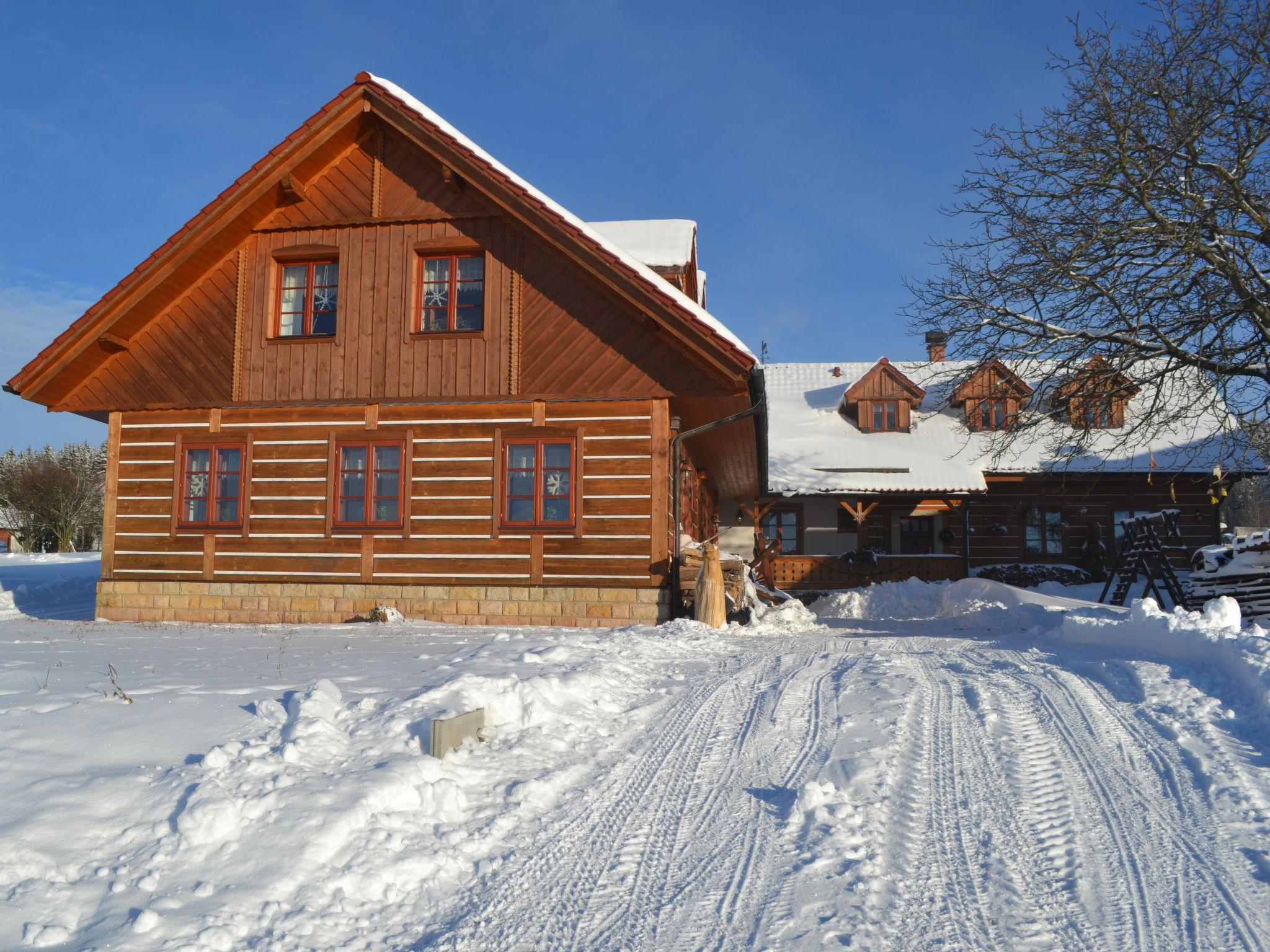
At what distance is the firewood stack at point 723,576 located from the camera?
13000 millimetres

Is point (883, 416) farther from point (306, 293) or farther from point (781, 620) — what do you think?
point (306, 293)

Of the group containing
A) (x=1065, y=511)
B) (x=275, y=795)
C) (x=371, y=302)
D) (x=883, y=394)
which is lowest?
(x=275, y=795)

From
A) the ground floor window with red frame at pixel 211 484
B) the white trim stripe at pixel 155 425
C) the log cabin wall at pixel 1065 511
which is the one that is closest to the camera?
the ground floor window with red frame at pixel 211 484

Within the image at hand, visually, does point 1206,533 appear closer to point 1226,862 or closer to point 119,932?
point 1226,862

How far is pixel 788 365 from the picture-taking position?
3466 cm

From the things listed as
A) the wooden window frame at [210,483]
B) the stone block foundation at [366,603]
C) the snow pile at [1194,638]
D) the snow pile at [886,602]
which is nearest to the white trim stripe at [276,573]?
the stone block foundation at [366,603]

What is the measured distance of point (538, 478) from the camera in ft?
43.5

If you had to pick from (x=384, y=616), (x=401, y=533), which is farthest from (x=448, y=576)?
(x=384, y=616)

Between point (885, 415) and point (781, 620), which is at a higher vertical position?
point (885, 415)

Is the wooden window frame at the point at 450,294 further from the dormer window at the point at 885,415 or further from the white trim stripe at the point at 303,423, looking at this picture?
the dormer window at the point at 885,415

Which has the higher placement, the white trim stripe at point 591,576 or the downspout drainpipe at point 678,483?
the downspout drainpipe at point 678,483

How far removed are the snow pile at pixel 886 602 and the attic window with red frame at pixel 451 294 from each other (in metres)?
9.02

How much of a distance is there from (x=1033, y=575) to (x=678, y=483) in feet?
49.0

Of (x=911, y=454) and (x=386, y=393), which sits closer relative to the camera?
(x=386, y=393)
